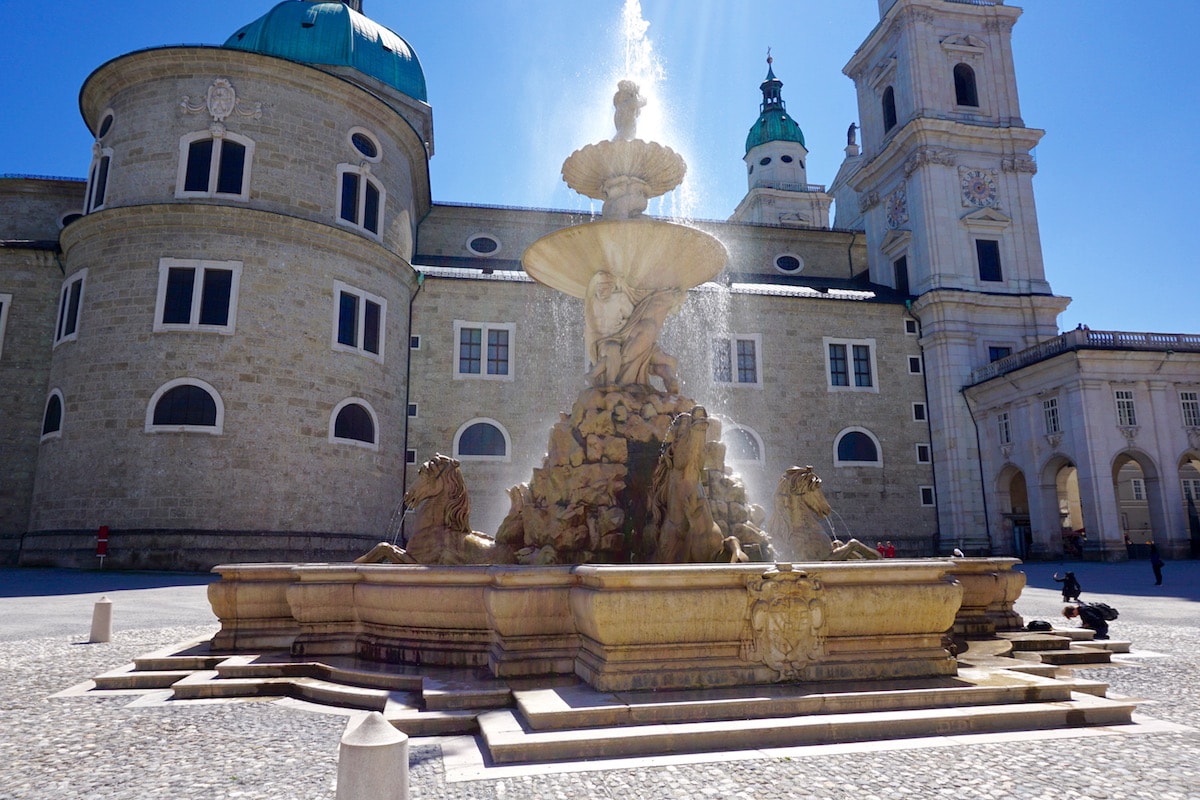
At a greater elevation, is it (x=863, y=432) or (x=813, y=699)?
(x=863, y=432)

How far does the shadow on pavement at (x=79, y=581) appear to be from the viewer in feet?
46.4

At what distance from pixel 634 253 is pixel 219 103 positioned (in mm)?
17851

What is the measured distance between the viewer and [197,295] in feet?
67.1

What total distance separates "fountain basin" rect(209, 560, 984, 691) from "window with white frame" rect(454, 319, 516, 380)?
65.4 feet

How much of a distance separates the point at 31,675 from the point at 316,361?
15493 millimetres

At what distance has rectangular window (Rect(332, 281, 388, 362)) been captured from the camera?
73.1 ft

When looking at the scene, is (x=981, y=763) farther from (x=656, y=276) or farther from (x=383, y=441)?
(x=383, y=441)

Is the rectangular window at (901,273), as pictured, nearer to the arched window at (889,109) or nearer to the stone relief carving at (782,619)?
the arched window at (889,109)

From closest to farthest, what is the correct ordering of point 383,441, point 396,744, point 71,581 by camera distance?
point 396,744 < point 71,581 < point 383,441

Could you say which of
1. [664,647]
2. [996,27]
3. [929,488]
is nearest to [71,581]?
[664,647]

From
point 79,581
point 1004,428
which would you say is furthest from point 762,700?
point 1004,428

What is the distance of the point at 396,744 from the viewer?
2.44 m

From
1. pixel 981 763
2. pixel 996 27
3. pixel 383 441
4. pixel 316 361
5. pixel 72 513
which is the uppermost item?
pixel 996 27

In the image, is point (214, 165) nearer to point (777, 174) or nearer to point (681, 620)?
point (681, 620)
